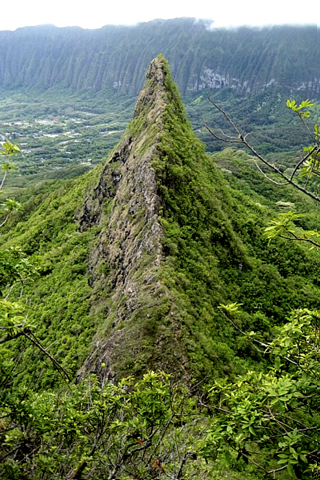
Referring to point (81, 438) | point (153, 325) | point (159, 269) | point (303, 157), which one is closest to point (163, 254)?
point (159, 269)

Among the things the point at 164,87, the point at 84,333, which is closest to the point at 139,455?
the point at 84,333

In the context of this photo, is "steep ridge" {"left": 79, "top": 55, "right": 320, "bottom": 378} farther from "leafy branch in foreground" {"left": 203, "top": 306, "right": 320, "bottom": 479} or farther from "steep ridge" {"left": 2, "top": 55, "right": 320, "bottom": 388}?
"leafy branch in foreground" {"left": 203, "top": 306, "right": 320, "bottom": 479}

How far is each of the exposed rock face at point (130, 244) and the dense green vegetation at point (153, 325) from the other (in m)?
0.14

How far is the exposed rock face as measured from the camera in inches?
884

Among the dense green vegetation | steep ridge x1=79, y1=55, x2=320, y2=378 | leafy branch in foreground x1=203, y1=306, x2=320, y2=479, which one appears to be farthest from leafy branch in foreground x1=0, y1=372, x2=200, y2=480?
steep ridge x1=79, y1=55, x2=320, y2=378

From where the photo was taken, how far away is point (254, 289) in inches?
1299

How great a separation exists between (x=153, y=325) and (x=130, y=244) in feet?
33.4

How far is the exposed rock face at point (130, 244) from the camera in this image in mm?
22455

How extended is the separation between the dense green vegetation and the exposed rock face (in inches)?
5.5

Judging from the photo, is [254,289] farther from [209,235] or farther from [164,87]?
[164,87]

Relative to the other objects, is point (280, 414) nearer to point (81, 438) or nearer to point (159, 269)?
point (81, 438)

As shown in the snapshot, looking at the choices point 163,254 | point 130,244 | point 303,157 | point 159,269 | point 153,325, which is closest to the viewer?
point 303,157

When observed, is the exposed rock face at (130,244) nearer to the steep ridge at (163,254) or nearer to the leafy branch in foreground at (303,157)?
the steep ridge at (163,254)

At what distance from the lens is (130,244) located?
31.1 meters
